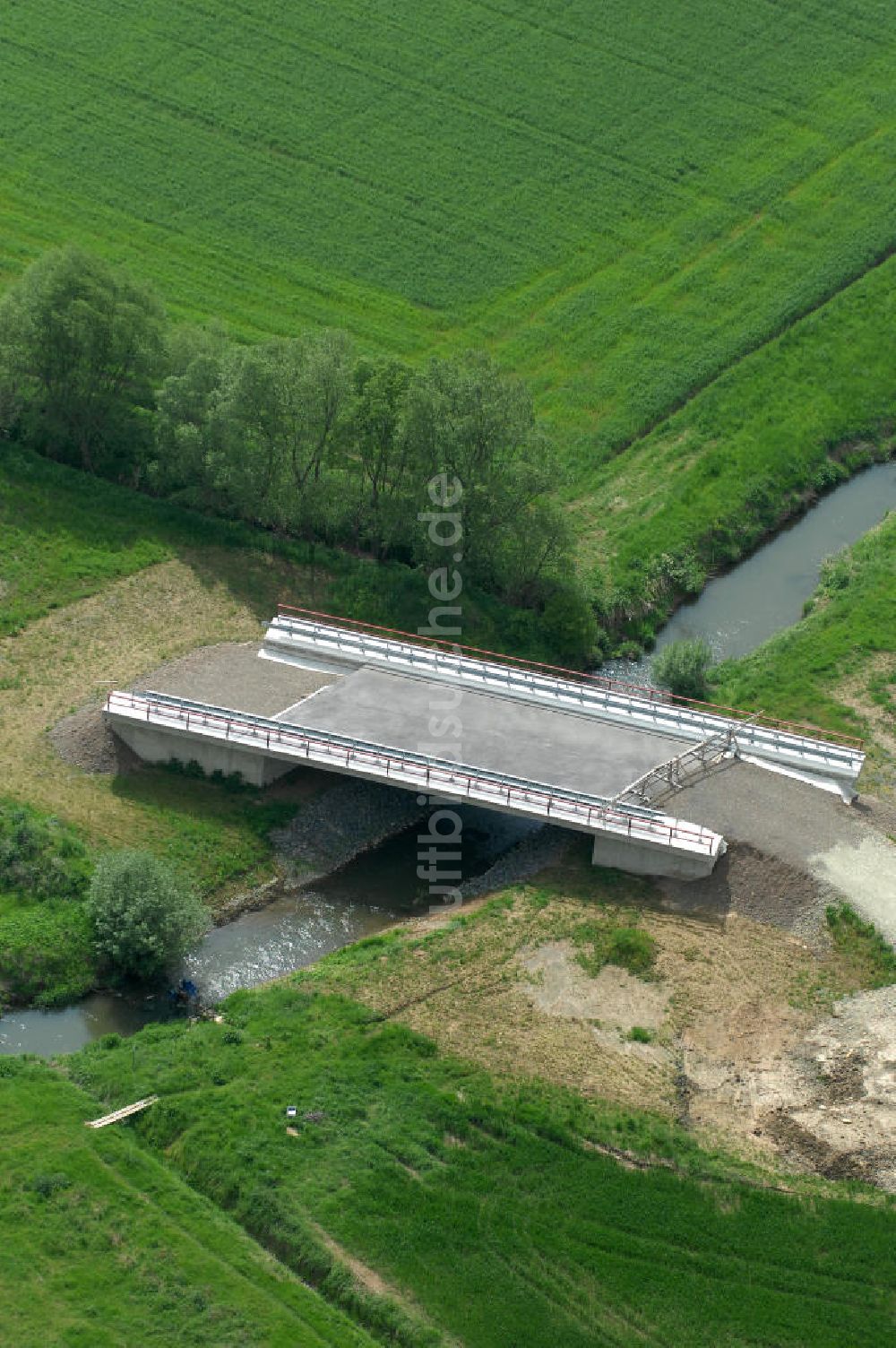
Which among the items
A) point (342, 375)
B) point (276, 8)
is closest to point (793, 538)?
point (342, 375)

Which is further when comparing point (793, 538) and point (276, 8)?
point (276, 8)

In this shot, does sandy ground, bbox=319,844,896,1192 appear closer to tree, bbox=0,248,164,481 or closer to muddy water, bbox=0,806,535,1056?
muddy water, bbox=0,806,535,1056

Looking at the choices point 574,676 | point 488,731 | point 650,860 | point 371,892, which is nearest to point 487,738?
point 488,731

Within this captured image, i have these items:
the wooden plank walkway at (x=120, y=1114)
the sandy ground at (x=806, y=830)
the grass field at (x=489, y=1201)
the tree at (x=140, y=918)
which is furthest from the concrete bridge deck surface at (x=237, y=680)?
the wooden plank walkway at (x=120, y=1114)

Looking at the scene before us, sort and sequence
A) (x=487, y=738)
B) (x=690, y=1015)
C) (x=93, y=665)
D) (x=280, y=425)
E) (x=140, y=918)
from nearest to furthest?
(x=690, y=1015), (x=140, y=918), (x=487, y=738), (x=93, y=665), (x=280, y=425)

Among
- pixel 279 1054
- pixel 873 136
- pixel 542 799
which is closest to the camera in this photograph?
pixel 279 1054

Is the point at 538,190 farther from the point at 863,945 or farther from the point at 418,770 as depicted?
the point at 863,945

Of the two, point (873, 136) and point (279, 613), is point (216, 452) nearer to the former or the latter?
point (279, 613)
